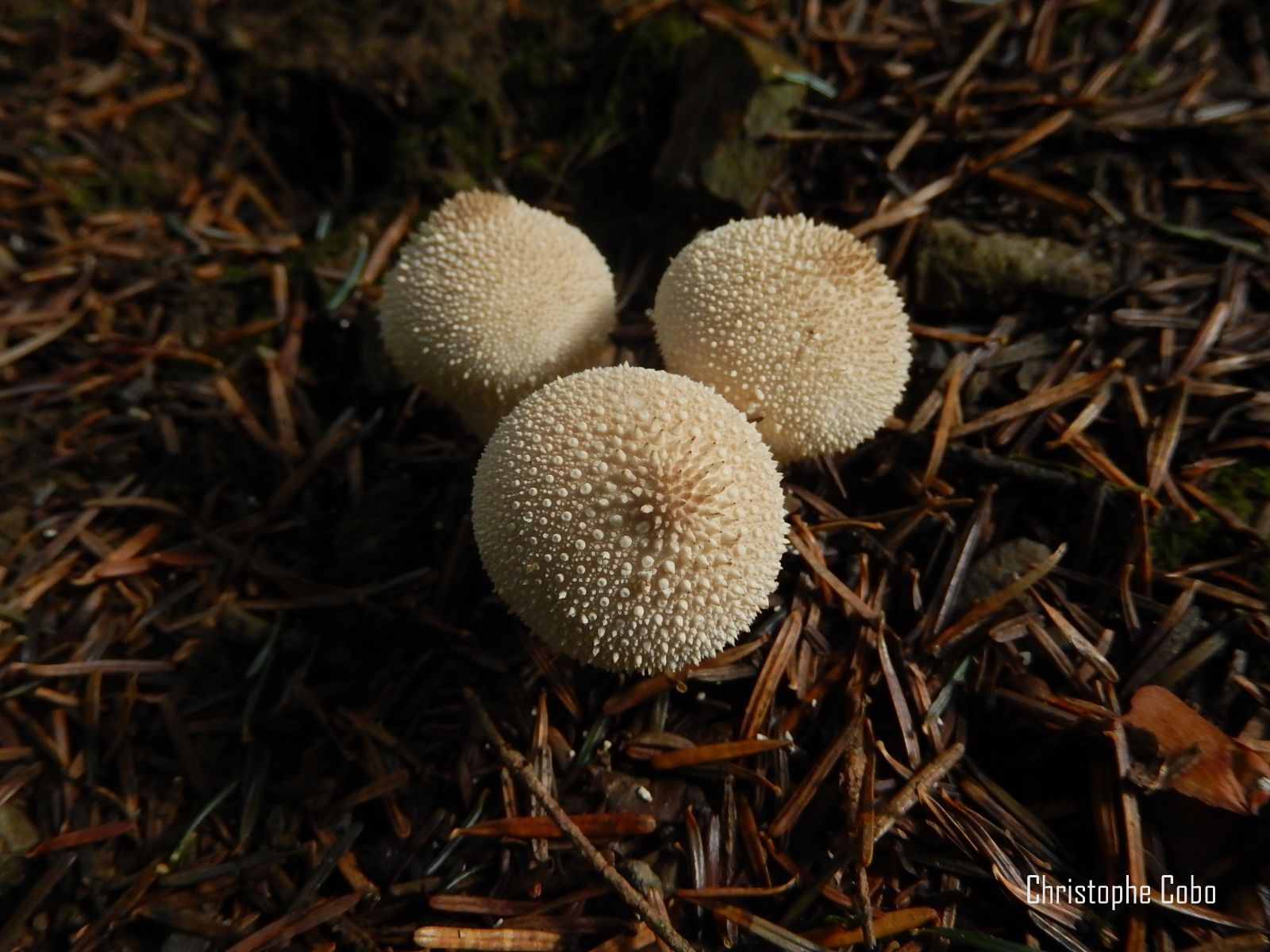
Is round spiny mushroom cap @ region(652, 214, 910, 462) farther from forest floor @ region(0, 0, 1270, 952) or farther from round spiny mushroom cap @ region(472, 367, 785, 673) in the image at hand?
forest floor @ region(0, 0, 1270, 952)

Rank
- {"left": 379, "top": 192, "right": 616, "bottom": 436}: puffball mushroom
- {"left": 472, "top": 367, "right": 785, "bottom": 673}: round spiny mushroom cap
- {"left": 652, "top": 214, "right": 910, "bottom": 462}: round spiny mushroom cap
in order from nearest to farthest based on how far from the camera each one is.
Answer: {"left": 472, "top": 367, "right": 785, "bottom": 673}: round spiny mushroom cap < {"left": 652, "top": 214, "right": 910, "bottom": 462}: round spiny mushroom cap < {"left": 379, "top": 192, "right": 616, "bottom": 436}: puffball mushroom

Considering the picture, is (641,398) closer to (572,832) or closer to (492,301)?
(492,301)

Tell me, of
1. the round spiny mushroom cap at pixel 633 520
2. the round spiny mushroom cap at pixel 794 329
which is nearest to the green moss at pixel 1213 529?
the round spiny mushroom cap at pixel 794 329

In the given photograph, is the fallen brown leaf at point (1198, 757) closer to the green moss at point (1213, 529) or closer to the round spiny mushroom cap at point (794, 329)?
the green moss at point (1213, 529)

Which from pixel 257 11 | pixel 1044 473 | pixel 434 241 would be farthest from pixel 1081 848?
pixel 257 11

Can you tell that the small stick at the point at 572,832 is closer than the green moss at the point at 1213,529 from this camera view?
Yes

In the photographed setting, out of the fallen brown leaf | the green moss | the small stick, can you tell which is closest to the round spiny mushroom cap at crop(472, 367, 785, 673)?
the small stick

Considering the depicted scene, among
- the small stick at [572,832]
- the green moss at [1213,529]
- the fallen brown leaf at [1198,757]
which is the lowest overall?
the small stick at [572,832]
